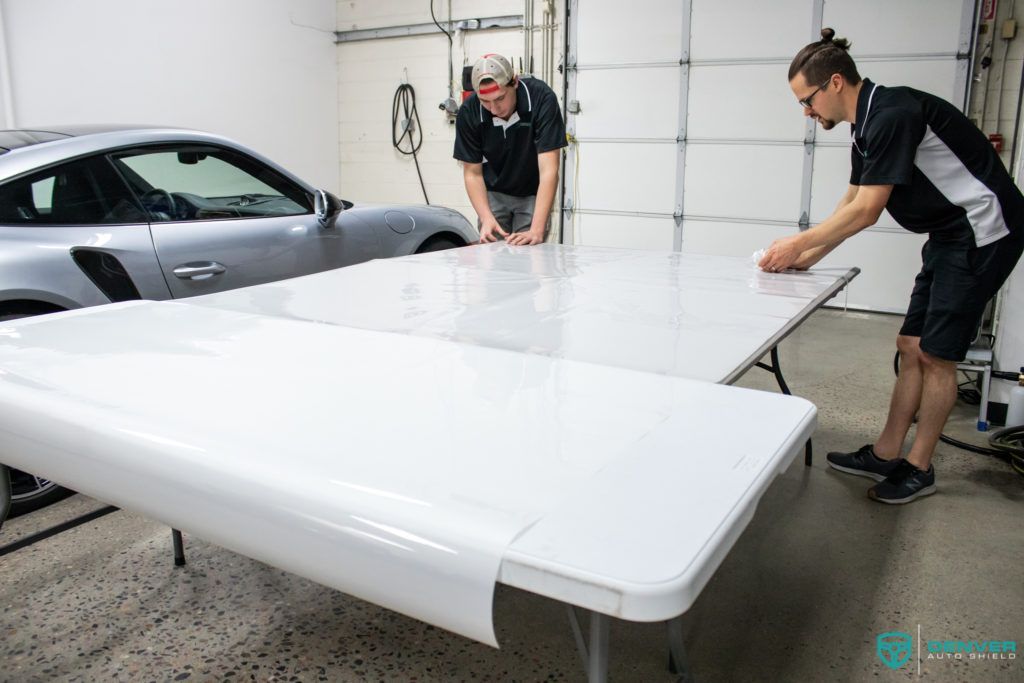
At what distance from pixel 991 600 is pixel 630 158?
5571 mm

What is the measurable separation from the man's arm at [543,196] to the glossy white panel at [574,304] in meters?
0.47

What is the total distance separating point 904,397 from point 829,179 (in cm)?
403

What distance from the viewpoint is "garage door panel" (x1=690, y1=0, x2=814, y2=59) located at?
6246mm

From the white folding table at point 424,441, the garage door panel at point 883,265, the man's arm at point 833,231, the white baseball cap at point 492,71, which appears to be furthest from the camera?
the garage door panel at point 883,265

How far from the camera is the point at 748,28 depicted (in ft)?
21.0

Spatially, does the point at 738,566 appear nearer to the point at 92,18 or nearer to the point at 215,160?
the point at 215,160

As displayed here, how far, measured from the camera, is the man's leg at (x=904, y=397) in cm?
279

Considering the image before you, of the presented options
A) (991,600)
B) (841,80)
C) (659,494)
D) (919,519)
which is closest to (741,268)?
(841,80)

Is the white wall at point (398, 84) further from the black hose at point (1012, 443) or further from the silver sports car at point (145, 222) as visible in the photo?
the black hose at point (1012, 443)

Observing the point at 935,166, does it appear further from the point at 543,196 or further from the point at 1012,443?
the point at 543,196

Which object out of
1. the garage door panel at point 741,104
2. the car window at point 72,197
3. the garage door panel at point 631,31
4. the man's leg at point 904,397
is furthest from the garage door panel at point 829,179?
the car window at point 72,197

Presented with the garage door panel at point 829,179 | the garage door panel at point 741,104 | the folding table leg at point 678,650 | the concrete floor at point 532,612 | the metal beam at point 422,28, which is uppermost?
the metal beam at point 422,28

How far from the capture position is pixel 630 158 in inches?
280

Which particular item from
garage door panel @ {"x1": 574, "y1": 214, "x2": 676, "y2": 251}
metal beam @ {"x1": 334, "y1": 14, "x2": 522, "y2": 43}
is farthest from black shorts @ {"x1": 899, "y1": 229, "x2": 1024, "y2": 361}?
metal beam @ {"x1": 334, "y1": 14, "x2": 522, "y2": 43}
